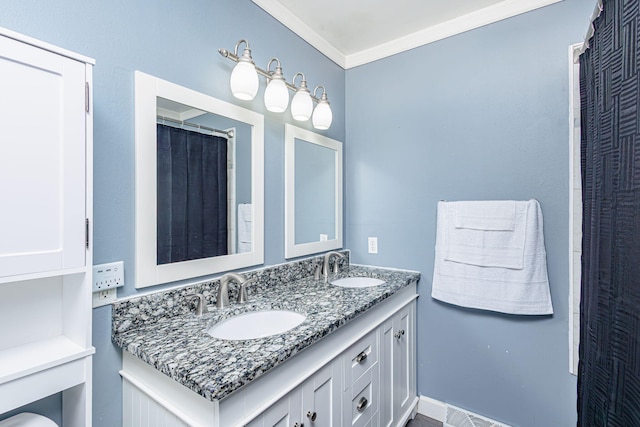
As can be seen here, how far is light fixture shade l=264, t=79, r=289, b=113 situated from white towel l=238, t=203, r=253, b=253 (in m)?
0.51

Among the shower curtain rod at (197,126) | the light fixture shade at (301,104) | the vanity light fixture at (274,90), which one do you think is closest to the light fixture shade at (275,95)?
the vanity light fixture at (274,90)

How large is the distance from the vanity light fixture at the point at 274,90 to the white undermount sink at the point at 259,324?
0.96m

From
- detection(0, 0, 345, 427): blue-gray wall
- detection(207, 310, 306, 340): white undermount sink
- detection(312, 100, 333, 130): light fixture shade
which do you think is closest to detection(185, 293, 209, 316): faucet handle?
detection(207, 310, 306, 340): white undermount sink

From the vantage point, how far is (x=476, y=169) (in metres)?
1.76

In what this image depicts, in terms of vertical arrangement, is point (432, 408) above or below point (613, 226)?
below

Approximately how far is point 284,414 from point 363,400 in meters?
0.55

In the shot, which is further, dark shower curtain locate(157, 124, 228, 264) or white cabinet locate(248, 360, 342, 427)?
dark shower curtain locate(157, 124, 228, 264)

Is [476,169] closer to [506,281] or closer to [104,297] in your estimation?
[506,281]

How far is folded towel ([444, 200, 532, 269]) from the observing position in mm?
1589

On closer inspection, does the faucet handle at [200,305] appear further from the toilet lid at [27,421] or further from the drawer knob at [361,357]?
the drawer knob at [361,357]

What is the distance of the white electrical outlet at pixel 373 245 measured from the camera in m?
2.12

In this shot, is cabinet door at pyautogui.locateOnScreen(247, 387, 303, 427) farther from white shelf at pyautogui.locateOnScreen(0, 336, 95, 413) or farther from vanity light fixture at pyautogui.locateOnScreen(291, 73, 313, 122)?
vanity light fixture at pyautogui.locateOnScreen(291, 73, 313, 122)

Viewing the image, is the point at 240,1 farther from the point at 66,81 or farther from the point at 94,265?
the point at 94,265

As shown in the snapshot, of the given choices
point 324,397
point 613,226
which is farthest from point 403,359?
point 613,226
